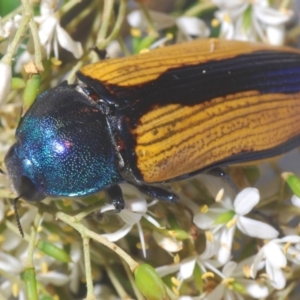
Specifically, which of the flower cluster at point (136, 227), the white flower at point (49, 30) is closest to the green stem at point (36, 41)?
the flower cluster at point (136, 227)

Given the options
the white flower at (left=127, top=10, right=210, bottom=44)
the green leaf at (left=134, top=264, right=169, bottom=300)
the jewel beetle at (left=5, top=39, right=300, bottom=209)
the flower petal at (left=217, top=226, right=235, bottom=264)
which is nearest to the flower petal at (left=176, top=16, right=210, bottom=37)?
the white flower at (left=127, top=10, right=210, bottom=44)

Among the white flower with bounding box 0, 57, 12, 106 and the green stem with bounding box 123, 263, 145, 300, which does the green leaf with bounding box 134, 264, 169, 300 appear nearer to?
the green stem with bounding box 123, 263, 145, 300

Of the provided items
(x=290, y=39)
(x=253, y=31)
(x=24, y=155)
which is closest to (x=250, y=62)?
(x=253, y=31)

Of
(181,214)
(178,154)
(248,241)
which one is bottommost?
(248,241)

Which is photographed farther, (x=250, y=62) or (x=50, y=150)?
(x=250, y=62)

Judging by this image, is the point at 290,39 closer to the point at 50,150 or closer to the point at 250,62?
the point at 250,62

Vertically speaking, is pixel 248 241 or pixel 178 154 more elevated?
pixel 178 154
